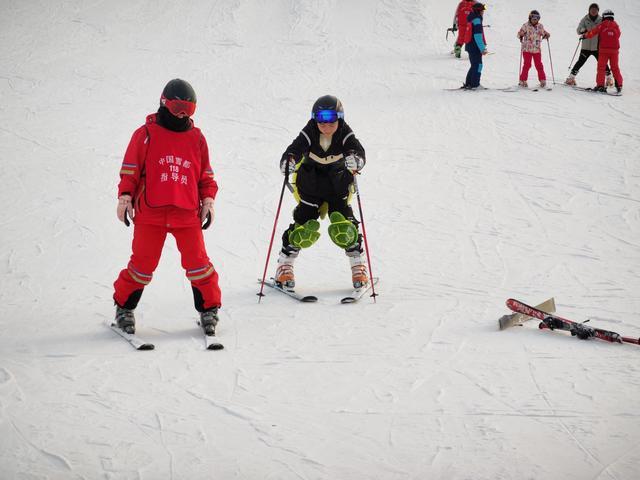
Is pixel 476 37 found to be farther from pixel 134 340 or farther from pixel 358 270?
pixel 134 340

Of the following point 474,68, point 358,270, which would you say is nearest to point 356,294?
point 358,270

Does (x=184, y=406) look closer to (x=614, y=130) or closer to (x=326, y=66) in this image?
(x=614, y=130)

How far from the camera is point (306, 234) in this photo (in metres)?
6.46

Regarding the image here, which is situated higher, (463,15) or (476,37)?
(463,15)

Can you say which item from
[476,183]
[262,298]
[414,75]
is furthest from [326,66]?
[262,298]

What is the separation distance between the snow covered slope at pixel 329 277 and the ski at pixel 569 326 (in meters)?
0.07

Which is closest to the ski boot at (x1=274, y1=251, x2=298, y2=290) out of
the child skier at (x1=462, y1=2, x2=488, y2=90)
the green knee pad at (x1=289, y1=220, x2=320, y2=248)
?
the green knee pad at (x1=289, y1=220, x2=320, y2=248)

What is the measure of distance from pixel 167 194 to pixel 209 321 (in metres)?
1.02

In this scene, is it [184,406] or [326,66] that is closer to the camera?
[184,406]

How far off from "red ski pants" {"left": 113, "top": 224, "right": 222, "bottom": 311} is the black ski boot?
7cm

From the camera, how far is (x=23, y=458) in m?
3.44

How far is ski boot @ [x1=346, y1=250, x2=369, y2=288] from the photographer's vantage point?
6441 mm

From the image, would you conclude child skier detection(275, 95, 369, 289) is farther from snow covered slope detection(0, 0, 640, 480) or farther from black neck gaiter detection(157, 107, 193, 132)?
black neck gaiter detection(157, 107, 193, 132)

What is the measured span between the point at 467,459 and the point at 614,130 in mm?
10050
